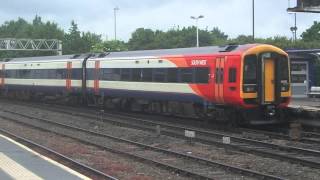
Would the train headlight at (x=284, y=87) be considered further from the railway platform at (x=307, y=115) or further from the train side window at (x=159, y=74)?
the train side window at (x=159, y=74)

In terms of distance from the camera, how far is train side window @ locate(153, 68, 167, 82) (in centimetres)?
2556

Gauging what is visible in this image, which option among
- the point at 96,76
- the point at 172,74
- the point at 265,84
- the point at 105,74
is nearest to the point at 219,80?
the point at 265,84

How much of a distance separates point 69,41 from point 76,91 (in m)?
74.2

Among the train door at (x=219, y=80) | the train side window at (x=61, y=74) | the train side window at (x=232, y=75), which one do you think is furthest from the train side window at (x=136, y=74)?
the train side window at (x=61, y=74)

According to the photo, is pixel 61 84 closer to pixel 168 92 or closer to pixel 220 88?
pixel 168 92

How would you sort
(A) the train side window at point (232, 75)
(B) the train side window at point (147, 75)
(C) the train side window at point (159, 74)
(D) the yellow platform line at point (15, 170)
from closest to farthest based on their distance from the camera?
(D) the yellow platform line at point (15, 170)
(A) the train side window at point (232, 75)
(C) the train side window at point (159, 74)
(B) the train side window at point (147, 75)

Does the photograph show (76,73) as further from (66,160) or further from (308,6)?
(66,160)

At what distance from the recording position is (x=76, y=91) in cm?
3538

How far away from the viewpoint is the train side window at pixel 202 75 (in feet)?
73.9

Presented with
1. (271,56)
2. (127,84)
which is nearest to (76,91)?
(127,84)

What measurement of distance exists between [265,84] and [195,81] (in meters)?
2.76

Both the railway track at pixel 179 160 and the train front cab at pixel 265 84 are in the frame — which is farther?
the train front cab at pixel 265 84

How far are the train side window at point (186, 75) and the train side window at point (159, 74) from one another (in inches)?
54.9

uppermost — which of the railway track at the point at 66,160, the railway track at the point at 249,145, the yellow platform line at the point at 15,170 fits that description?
the yellow platform line at the point at 15,170
